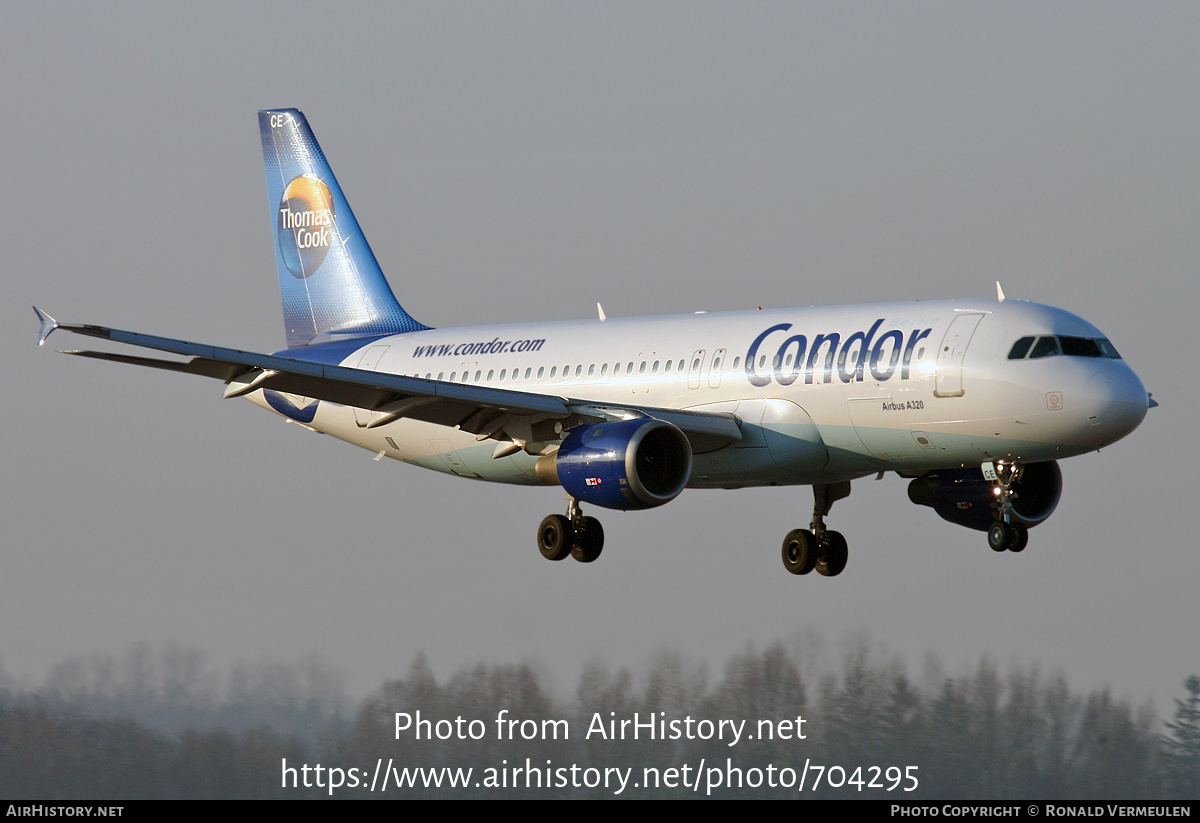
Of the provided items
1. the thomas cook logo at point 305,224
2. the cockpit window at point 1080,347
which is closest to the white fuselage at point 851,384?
the cockpit window at point 1080,347

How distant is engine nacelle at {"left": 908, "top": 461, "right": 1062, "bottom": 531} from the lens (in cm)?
3481

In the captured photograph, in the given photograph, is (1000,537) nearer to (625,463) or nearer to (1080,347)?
(1080,347)

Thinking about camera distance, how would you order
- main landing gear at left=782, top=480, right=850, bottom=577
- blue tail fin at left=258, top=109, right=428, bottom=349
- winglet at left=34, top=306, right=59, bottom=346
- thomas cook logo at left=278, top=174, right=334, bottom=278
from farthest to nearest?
1. thomas cook logo at left=278, top=174, right=334, bottom=278
2. blue tail fin at left=258, top=109, right=428, bottom=349
3. main landing gear at left=782, top=480, right=850, bottom=577
4. winglet at left=34, top=306, right=59, bottom=346

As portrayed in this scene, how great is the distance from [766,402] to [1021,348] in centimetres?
515

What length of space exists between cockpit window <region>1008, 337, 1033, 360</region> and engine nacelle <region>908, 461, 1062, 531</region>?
4504 mm

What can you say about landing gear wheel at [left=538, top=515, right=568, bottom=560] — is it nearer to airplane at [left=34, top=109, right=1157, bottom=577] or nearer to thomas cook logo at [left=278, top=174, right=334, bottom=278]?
airplane at [left=34, top=109, right=1157, bottom=577]

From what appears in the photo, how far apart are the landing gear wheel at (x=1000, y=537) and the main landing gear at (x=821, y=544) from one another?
5280mm

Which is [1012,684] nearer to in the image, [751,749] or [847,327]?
[751,749]

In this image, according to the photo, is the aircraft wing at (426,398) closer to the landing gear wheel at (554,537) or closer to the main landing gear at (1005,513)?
the landing gear wheel at (554,537)

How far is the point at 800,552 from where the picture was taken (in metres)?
38.1

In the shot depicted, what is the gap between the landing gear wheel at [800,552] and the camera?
38.0 meters

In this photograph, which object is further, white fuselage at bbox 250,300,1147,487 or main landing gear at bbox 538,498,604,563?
main landing gear at bbox 538,498,604,563

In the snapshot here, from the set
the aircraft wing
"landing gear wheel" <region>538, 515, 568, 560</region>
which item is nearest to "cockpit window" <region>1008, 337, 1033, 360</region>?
the aircraft wing
